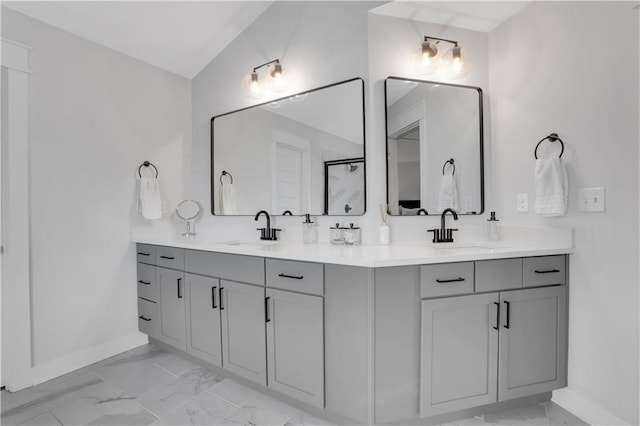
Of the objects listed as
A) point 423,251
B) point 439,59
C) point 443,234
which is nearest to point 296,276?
point 423,251

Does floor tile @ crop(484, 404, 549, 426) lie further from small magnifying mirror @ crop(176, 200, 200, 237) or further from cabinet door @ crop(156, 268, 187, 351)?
small magnifying mirror @ crop(176, 200, 200, 237)

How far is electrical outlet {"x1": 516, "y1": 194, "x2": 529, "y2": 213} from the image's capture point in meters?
1.94

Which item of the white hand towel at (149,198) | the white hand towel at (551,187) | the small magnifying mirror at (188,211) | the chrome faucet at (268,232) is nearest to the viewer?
the white hand towel at (551,187)

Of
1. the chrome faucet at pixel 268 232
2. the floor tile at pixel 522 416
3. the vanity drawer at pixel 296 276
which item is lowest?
the floor tile at pixel 522 416

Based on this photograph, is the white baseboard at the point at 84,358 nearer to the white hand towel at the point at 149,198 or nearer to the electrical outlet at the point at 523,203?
the white hand towel at the point at 149,198

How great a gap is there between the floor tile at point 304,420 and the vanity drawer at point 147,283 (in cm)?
137

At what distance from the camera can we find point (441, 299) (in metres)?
1.51

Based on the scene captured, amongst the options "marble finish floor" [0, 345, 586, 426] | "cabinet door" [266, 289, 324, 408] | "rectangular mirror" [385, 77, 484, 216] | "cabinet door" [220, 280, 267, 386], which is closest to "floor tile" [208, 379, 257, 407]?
"marble finish floor" [0, 345, 586, 426]

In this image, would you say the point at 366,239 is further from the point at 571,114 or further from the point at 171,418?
the point at 171,418

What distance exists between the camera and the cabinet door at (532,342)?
5.25 ft

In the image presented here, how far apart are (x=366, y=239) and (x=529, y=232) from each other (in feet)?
3.17

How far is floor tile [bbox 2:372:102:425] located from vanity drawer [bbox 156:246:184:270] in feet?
2.65

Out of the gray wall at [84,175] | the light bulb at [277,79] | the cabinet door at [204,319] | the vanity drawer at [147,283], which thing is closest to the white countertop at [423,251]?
the cabinet door at [204,319]

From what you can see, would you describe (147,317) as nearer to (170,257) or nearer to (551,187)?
(170,257)
